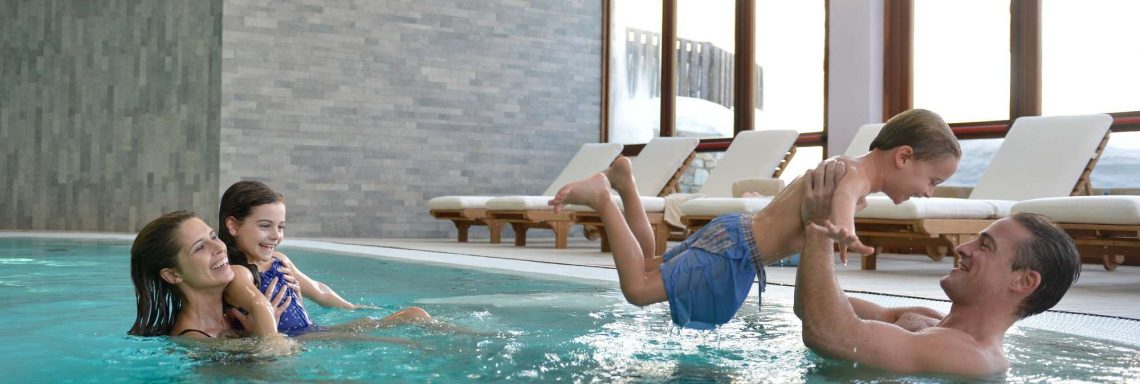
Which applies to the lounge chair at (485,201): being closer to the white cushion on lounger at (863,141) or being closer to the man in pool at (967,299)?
the white cushion on lounger at (863,141)

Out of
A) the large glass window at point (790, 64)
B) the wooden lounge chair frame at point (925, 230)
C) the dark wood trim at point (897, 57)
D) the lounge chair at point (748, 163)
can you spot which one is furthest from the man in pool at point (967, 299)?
the large glass window at point (790, 64)

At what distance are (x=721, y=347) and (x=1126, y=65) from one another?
587 cm

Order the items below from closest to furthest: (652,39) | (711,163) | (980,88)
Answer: (980,88), (711,163), (652,39)

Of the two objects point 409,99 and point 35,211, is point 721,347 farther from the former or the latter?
point 35,211

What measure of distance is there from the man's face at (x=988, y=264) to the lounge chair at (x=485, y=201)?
7.53 m

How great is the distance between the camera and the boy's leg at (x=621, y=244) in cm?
291

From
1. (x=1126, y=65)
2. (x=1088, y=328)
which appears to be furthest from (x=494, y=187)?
(x=1088, y=328)

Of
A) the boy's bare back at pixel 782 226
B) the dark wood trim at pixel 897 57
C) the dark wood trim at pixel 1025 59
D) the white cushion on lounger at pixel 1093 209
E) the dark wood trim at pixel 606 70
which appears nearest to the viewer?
the boy's bare back at pixel 782 226

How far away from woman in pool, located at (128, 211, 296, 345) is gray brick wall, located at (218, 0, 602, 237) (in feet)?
27.4

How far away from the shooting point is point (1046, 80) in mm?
7941

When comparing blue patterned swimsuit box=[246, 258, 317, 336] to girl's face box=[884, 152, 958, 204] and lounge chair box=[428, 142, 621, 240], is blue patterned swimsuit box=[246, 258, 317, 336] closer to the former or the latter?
girl's face box=[884, 152, 958, 204]

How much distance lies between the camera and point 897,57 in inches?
350

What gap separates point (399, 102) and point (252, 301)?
9059mm

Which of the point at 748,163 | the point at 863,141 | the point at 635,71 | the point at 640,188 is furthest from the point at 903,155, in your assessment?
the point at 635,71
